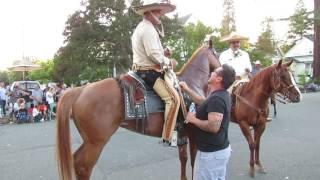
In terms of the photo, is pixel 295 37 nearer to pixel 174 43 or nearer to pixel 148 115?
pixel 174 43

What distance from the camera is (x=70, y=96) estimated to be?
529cm

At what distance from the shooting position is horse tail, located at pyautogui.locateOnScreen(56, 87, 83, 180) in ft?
16.4

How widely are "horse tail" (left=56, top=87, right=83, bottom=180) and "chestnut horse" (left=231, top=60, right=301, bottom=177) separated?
10.7 feet

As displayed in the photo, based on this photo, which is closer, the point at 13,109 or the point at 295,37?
the point at 13,109

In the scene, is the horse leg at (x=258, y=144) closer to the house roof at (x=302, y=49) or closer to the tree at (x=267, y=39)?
the tree at (x=267, y=39)

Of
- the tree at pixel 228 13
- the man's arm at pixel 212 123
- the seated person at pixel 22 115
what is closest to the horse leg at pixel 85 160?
the man's arm at pixel 212 123

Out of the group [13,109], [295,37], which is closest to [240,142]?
[13,109]

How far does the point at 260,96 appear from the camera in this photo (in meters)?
7.13

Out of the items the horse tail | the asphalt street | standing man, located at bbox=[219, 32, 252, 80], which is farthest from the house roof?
the horse tail

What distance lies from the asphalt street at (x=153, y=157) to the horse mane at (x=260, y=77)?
5.20 feet

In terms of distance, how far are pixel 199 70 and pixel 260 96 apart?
1643mm

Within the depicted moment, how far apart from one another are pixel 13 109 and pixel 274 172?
14998mm

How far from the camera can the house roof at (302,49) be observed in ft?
224

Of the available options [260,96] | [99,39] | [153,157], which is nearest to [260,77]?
[260,96]
